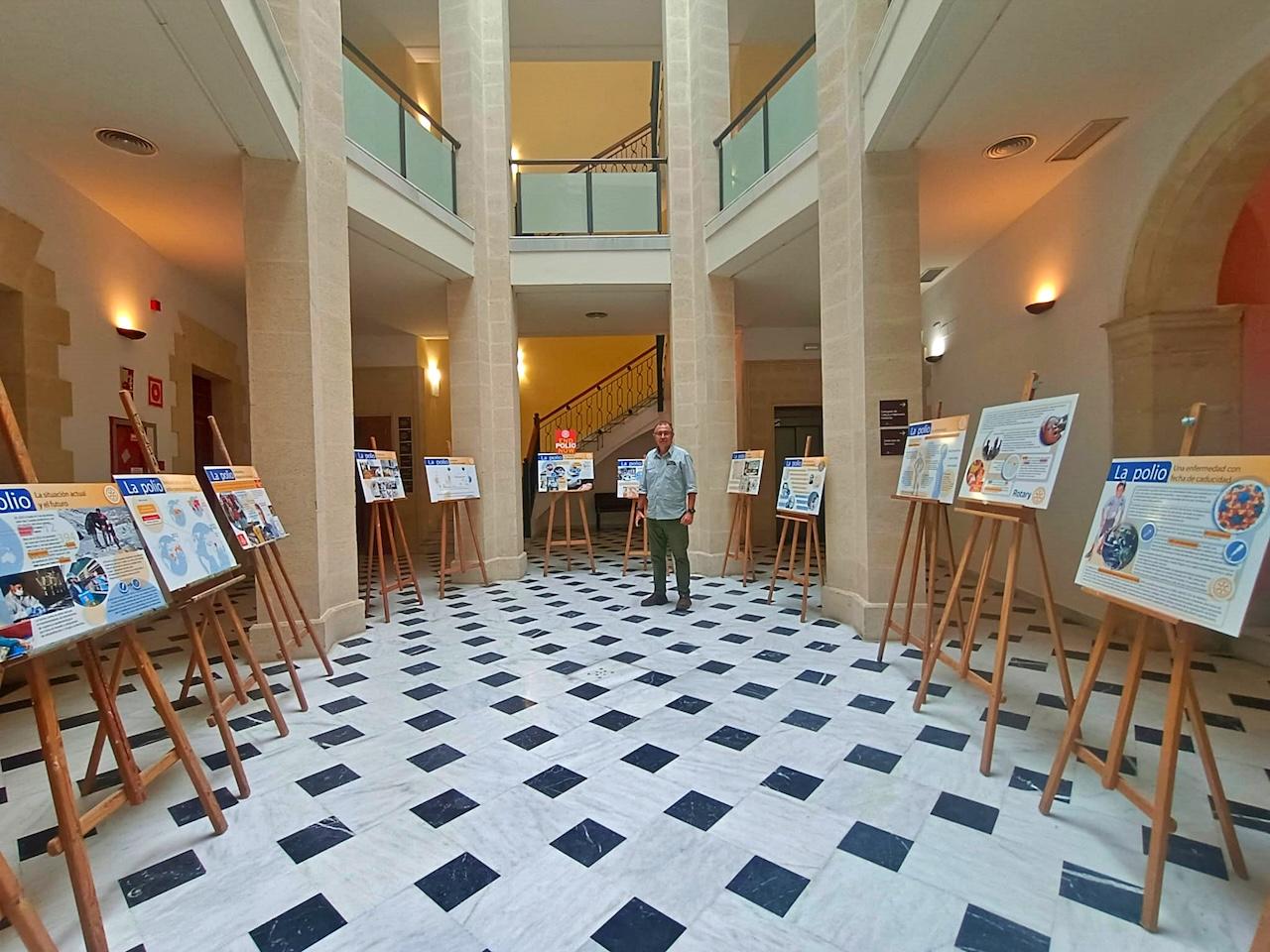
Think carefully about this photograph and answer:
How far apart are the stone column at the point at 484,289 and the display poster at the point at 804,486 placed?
336cm

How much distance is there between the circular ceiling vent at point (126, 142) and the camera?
12.6 feet

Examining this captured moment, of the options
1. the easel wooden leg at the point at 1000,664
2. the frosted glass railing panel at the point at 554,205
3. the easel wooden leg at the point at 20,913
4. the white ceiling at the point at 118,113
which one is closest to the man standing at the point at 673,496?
the easel wooden leg at the point at 1000,664

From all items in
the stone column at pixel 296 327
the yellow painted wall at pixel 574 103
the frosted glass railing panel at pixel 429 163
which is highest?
the yellow painted wall at pixel 574 103

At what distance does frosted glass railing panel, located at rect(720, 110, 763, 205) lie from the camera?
6.23 metres

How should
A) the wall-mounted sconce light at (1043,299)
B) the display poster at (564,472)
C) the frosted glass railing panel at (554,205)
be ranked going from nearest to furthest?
the wall-mounted sconce light at (1043,299), the display poster at (564,472), the frosted glass railing panel at (554,205)

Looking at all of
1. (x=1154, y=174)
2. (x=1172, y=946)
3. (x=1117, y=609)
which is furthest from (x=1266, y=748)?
(x=1154, y=174)

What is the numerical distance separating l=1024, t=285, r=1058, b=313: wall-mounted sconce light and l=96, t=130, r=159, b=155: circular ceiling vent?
7.27 metres

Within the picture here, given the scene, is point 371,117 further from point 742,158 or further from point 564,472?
point 564,472

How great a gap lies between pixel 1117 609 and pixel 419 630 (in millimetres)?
4746

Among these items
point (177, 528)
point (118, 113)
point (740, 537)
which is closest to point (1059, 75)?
point (740, 537)

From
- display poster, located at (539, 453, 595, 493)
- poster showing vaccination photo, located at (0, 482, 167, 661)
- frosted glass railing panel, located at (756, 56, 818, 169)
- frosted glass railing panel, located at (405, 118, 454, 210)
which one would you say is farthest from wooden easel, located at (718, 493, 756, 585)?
poster showing vaccination photo, located at (0, 482, 167, 661)

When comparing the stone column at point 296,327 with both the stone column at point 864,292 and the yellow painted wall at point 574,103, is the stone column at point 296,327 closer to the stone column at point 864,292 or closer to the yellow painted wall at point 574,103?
the stone column at point 864,292

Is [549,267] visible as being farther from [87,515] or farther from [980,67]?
[87,515]

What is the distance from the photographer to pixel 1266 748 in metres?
2.71
